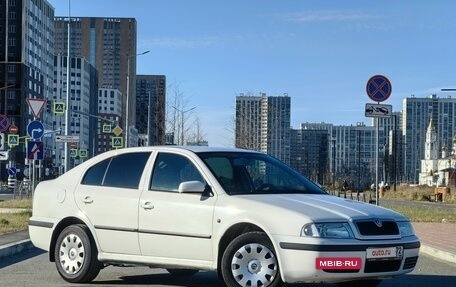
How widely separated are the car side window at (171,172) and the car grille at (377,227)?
1952 millimetres

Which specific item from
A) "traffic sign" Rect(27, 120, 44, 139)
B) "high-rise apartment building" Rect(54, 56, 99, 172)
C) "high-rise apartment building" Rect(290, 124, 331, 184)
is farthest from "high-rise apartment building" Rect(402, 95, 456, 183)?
"traffic sign" Rect(27, 120, 44, 139)

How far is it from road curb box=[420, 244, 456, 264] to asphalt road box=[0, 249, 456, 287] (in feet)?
1.85

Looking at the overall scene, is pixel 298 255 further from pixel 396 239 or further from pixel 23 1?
pixel 23 1

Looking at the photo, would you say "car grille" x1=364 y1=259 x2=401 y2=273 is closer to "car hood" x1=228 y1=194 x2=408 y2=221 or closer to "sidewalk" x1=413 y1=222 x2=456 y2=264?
"car hood" x1=228 y1=194 x2=408 y2=221

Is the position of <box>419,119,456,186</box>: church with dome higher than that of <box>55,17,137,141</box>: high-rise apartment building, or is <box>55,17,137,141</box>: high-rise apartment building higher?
<box>55,17,137,141</box>: high-rise apartment building

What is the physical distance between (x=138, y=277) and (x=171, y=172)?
190cm

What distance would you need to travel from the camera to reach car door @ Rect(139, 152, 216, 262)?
7.27 meters

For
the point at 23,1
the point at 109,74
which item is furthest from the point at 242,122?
the point at 23,1

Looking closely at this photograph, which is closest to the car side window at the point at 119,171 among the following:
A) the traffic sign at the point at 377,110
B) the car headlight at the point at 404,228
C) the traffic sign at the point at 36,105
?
the car headlight at the point at 404,228

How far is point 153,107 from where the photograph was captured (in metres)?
45.2

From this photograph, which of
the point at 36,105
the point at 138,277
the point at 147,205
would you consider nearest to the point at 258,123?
the point at 36,105

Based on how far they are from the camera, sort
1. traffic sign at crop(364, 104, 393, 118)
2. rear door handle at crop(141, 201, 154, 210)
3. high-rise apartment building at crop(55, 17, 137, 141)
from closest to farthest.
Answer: rear door handle at crop(141, 201, 154, 210) → traffic sign at crop(364, 104, 393, 118) → high-rise apartment building at crop(55, 17, 137, 141)

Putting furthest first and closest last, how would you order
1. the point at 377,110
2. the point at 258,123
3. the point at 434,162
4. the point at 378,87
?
the point at 434,162 < the point at 258,123 < the point at 378,87 < the point at 377,110

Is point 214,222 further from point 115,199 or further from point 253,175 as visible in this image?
point 115,199
